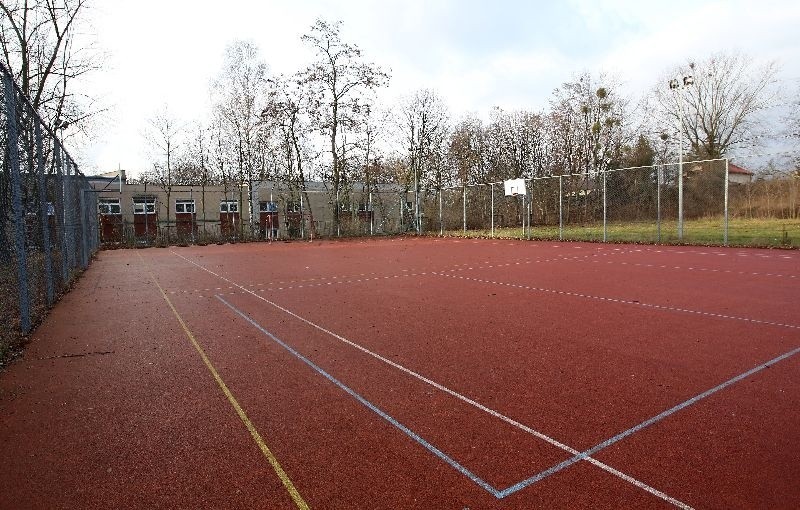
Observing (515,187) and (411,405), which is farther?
(515,187)

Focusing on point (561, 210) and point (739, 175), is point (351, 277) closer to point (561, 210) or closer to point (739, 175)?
point (561, 210)

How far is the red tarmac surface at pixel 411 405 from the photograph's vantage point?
251 cm

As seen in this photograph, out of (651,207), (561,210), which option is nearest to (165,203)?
(561,210)

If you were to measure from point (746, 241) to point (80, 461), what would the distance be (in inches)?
741

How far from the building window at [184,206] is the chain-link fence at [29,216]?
91.8ft

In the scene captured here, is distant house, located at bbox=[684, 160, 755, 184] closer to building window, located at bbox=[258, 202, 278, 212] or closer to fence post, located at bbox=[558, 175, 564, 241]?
fence post, located at bbox=[558, 175, 564, 241]

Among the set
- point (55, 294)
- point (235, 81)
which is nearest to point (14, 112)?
point (55, 294)

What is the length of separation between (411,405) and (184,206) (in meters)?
38.2

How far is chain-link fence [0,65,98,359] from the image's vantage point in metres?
5.68

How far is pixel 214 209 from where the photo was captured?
38.0 metres

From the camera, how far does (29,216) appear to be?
6.64 meters

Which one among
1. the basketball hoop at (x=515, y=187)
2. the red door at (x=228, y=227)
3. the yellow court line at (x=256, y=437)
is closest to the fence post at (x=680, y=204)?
the basketball hoop at (x=515, y=187)

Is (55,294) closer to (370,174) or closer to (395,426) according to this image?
(395,426)

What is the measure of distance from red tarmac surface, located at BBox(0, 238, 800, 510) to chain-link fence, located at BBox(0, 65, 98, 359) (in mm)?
514
